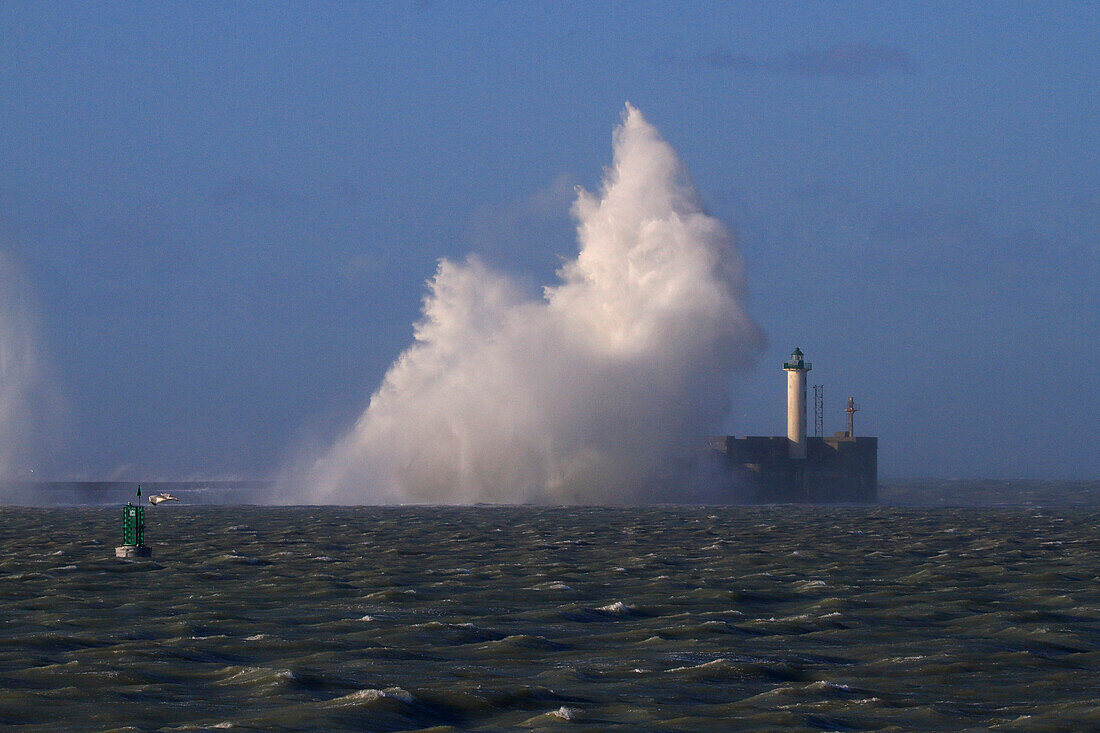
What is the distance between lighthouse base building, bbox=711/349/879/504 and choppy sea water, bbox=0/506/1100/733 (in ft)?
181

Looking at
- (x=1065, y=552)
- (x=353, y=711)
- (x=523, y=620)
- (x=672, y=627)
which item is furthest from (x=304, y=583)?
(x=1065, y=552)

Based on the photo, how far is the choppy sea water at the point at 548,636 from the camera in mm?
18484

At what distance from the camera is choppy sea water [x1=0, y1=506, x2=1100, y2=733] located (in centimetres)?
1848

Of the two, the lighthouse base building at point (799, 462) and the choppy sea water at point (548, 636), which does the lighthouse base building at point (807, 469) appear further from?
the choppy sea water at point (548, 636)

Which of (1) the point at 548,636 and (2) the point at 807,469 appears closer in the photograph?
(1) the point at 548,636

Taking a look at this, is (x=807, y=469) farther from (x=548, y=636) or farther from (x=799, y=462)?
(x=548, y=636)

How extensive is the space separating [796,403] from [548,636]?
84.0 m

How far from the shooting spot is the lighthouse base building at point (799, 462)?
344 feet

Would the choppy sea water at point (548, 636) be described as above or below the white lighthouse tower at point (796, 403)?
below

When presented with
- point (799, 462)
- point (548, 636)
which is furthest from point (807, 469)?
point (548, 636)

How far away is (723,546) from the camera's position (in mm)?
48344

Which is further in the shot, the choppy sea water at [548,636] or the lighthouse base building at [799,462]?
the lighthouse base building at [799,462]

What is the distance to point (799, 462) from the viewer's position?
10650cm

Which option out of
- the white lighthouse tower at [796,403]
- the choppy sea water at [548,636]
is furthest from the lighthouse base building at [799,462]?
Answer: the choppy sea water at [548,636]
